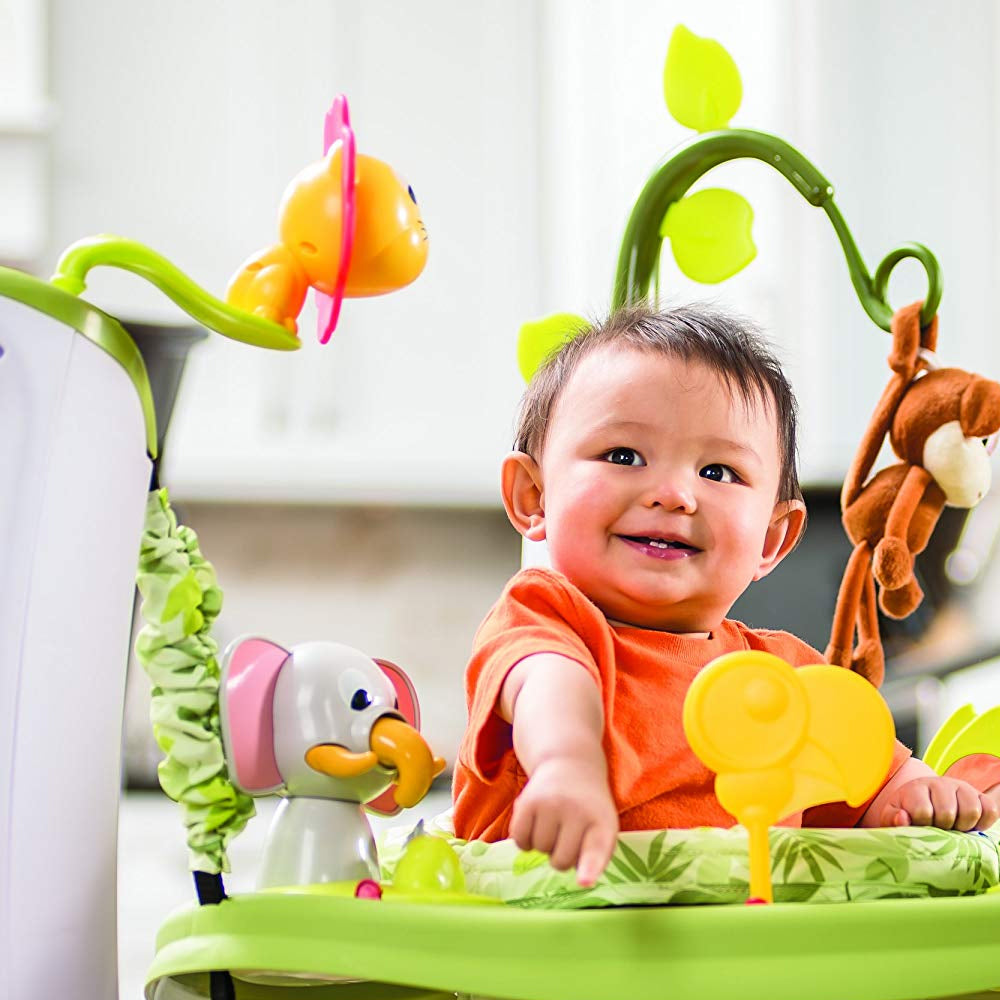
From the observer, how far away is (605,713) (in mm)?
633

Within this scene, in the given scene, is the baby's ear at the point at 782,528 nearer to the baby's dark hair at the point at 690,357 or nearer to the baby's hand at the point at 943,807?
the baby's dark hair at the point at 690,357

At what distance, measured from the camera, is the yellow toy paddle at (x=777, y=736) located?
501 mm

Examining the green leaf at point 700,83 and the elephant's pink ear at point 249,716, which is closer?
the elephant's pink ear at point 249,716

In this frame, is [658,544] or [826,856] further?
[658,544]

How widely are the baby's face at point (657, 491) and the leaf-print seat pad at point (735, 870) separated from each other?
172 millimetres

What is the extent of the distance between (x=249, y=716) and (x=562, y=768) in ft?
0.54

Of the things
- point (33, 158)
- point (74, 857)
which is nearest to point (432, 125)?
point (33, 158)

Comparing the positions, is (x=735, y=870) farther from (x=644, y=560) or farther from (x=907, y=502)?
(x=907, y=502)

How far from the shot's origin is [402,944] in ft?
1.64

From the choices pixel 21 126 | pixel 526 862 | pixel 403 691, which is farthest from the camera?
pixel 21 126

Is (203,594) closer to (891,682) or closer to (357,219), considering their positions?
(357,219)

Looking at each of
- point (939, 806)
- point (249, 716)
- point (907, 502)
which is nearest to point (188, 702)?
point (249, 716)

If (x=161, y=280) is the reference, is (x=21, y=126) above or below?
above

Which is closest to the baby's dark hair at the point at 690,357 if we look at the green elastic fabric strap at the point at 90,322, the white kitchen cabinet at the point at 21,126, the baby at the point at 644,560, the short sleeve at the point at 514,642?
the baby at the point at 644,560
